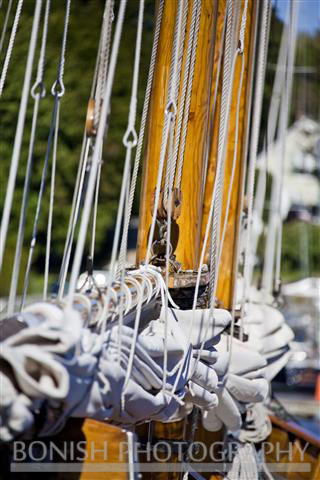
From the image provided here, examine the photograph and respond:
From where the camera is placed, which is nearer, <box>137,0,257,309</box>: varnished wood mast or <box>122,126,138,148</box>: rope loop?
<box>122,126,138,148</box>: rope loop

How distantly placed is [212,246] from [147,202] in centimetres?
29

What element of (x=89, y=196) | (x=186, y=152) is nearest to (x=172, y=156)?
(x=186, y=152)

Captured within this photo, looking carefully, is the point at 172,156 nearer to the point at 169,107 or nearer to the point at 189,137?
the point at 169,107

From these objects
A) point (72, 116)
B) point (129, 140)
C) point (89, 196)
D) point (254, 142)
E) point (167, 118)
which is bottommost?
point (89, 196)

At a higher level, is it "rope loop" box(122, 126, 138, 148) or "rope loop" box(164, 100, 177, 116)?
"rope loop" box(164, 100, 177, 116)

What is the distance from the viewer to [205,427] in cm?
405

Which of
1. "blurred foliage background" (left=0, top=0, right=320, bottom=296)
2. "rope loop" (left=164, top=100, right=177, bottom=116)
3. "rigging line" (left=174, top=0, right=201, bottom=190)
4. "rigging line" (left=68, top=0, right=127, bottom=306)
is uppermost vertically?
"blurred foliage background" (left=0, top=0, right=320, bottom=296)

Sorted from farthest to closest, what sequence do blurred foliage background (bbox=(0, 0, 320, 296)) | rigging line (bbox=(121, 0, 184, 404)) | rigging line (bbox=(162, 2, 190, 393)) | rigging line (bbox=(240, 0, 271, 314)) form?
blurred foliage background (bbox=(0, 0, 320, 296))
rigging line (bbox=(240, 0, 271, 314))
rigging line (bbox=(121, 0, 184, 404))
rigging line (bbox=(162, 2, 190, 393))

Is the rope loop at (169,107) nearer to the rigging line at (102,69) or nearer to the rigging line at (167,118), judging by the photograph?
the rigging line at (167,118)

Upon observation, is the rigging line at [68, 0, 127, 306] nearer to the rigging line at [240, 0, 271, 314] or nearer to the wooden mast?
the wooden mast

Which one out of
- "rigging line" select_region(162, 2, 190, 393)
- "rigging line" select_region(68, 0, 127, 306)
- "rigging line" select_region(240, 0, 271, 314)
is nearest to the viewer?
"rigging line" select_region(68, 0, 127, 306)

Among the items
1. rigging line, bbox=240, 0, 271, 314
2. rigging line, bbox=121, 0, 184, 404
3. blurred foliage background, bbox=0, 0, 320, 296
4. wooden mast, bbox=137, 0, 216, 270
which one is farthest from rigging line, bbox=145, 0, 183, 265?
blurred foliage background, bbox=0, 0, 320, 296

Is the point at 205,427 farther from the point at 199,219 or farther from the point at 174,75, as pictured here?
the point at 174,75

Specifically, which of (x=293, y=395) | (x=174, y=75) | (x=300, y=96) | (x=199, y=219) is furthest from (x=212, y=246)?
(x=300, y=96)
